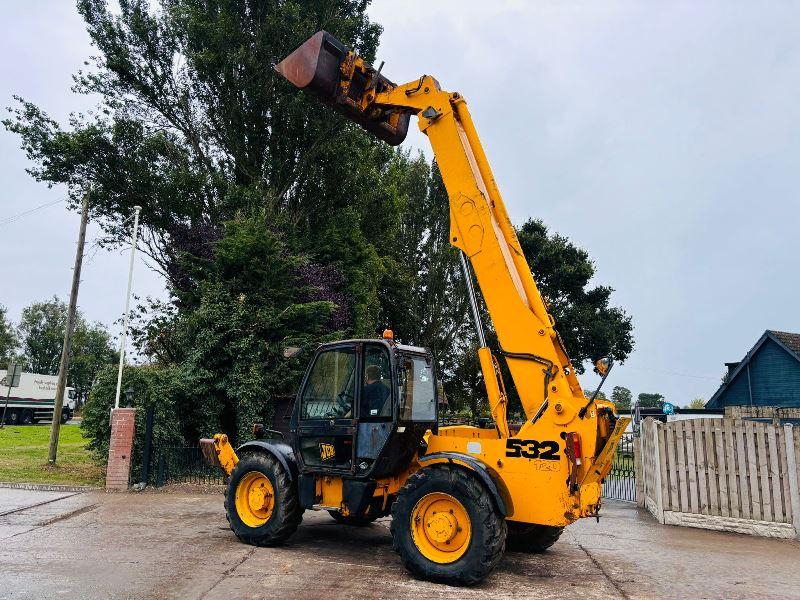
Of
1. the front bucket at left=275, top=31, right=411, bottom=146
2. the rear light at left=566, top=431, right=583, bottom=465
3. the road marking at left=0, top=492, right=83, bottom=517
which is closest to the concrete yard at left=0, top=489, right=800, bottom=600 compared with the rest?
the road marking at left=0, top=492, right=83, bottom=517

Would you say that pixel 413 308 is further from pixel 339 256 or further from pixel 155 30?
pixel 155 30

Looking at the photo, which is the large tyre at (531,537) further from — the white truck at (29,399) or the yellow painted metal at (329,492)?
the white truck at (29,399)

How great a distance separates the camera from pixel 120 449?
428 inches

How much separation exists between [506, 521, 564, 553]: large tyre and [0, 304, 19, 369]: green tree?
66.1 m

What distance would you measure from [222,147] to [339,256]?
5062 millimetres

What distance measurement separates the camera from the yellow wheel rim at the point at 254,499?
6957 mm

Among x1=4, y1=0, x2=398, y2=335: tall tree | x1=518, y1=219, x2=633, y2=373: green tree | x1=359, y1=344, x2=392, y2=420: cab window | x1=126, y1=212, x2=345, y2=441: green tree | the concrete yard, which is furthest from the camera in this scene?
x1=518, y1=219, x2=633, y2=373: green tree

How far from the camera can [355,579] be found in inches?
218

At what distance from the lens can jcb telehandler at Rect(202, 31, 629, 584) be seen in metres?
5.46

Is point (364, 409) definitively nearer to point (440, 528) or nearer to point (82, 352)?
point (440, 528)

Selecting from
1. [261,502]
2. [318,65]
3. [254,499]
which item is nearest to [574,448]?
[261,502]

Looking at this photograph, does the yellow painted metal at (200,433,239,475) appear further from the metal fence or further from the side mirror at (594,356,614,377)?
the metal fence

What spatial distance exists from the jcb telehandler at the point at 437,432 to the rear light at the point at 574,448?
0.02 meters

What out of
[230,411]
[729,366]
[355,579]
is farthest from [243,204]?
[729,366]
